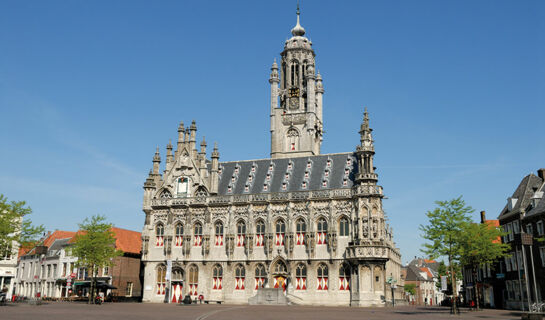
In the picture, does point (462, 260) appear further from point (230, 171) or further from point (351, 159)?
point (230, 171)

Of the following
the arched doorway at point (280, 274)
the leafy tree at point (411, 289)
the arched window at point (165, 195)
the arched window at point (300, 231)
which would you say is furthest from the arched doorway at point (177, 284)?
the leafy tree at point (411, 289)

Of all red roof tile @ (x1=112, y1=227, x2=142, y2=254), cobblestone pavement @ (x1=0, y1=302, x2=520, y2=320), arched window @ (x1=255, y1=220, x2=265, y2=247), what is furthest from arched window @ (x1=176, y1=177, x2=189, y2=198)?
cobblestone pavement @ (x1=0, y1=302, x2=520, y2=320)

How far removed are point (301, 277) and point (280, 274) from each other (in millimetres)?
2481

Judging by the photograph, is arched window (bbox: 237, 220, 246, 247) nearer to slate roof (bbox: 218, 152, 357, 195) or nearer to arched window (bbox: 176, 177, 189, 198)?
slate roof (bbox: 218, 152, 357, 195)

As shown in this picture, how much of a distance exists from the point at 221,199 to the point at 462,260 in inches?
1161

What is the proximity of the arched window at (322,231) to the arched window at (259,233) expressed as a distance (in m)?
6.96

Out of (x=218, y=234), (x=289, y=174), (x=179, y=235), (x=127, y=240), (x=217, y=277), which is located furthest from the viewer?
(x=127, y=240)

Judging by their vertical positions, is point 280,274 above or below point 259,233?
below

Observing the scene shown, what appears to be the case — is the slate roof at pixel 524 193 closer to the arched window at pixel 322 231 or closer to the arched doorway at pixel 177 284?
the arched window at pixel 322 231

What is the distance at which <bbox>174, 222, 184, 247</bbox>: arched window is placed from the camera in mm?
59875

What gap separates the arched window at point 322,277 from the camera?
174 ft

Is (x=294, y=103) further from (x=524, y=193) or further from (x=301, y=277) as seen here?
(x=524, y=193)

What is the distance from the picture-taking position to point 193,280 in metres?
58.1

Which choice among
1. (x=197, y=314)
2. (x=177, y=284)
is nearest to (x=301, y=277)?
(x=177, y=284)
